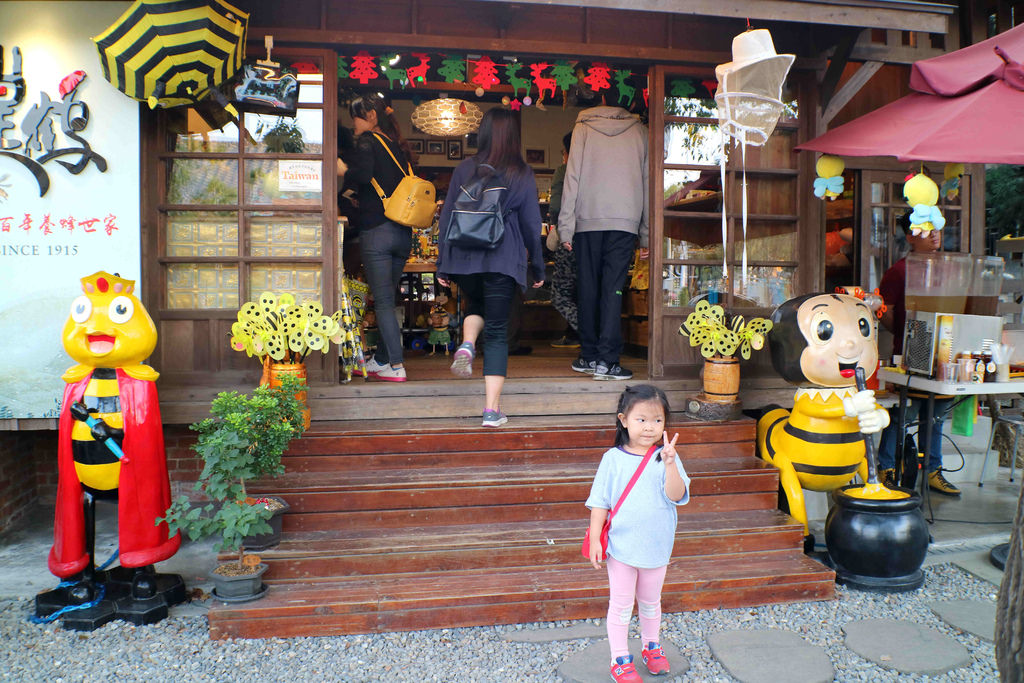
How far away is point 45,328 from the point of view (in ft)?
15.1

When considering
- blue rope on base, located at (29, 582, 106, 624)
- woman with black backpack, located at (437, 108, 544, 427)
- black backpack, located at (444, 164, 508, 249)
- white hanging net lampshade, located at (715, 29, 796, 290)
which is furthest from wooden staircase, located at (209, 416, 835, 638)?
white hanging net lampshade, located at (715, 29, 796, 290)

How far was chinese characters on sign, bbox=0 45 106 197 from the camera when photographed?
4.51 meters

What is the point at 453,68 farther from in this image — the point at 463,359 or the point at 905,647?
the point at 905,647

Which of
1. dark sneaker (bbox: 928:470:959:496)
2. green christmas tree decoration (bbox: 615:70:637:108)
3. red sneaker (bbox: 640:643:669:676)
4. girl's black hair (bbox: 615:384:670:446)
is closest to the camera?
girl's black hair (bbox: 615:384:670:446)

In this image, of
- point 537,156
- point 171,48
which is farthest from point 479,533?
point 537,156

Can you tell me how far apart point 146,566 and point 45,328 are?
169 cm

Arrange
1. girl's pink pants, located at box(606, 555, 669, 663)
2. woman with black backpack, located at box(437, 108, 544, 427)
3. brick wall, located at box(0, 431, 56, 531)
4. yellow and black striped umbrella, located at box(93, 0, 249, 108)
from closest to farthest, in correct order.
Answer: girl's pink pants, located at box(606, 555, 669, 663), yellow and black striped umbrella, located at box(93, 0, 249, 108), woman with black backpack, located at box(437, 108, 544, 427), brick wall, located at box(0, 431, 56, 531)

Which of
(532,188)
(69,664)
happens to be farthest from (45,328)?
(532,188)

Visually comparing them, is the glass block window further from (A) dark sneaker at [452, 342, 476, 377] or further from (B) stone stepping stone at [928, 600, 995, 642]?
(B) stone stepping stone at [928, 600, 995, 642]

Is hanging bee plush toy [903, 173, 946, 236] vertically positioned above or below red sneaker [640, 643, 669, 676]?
above

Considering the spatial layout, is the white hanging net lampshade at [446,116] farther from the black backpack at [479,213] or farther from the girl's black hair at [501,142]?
the black backpack at [479,213]

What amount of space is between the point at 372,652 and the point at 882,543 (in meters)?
2.80

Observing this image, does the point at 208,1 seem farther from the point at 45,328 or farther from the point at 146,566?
the point at 146,566

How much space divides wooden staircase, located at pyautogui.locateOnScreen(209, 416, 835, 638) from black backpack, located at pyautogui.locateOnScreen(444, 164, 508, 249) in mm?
1213
